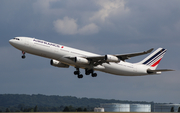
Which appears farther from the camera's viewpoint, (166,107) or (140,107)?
(166,107)

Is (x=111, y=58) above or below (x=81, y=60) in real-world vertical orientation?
above

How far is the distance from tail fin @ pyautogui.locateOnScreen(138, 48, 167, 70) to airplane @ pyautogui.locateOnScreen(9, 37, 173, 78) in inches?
9.5

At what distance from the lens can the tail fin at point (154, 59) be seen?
66.8 metres

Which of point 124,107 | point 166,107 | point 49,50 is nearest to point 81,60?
point 49,50

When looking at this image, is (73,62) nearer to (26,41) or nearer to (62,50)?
(62,50)

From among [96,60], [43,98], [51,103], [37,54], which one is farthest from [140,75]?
[43,98]

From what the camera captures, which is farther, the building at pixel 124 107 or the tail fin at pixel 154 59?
the building at pixel 124 107

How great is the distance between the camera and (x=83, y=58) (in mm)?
55406

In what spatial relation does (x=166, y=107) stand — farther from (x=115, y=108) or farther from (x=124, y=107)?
(x=115, y=108)

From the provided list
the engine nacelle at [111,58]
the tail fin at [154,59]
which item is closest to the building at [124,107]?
the tail fin at [154,59]

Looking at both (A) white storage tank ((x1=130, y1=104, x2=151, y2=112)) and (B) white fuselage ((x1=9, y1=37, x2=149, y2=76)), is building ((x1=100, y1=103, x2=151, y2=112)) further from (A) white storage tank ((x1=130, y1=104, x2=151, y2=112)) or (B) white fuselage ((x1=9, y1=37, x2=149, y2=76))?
(B) white fuselage ((x1=9, y1=37, x2=149, y2=76))

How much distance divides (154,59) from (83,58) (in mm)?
20623

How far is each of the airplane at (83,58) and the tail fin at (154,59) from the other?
0.24 m

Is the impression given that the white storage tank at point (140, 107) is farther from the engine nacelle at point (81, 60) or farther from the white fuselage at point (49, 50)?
the engine nacelle at point (81, 60)
